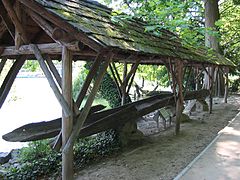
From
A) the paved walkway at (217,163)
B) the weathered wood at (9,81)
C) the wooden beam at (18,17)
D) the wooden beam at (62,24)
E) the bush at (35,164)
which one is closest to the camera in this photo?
the wooden beam at (62,24)

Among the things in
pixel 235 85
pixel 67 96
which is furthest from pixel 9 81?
pixel 235 85

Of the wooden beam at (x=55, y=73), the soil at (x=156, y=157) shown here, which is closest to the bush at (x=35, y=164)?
the soil at (x=156, y=157)

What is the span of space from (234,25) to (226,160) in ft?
46.8

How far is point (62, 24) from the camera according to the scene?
3.83m

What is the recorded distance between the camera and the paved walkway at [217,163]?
427 cm

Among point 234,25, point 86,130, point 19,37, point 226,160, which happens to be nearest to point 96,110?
point 86,130

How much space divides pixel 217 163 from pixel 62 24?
3391 mm

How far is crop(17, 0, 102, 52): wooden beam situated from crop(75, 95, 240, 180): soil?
222cm

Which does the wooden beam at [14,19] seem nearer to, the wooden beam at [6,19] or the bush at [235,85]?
the wooden beam at [6,19]

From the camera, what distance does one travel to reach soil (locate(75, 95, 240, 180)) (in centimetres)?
473

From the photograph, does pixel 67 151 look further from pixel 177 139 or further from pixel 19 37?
pixel 177 139

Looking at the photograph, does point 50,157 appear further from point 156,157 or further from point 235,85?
point 235,85

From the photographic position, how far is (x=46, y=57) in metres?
4.53

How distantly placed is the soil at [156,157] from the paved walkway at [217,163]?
9.6 inches
